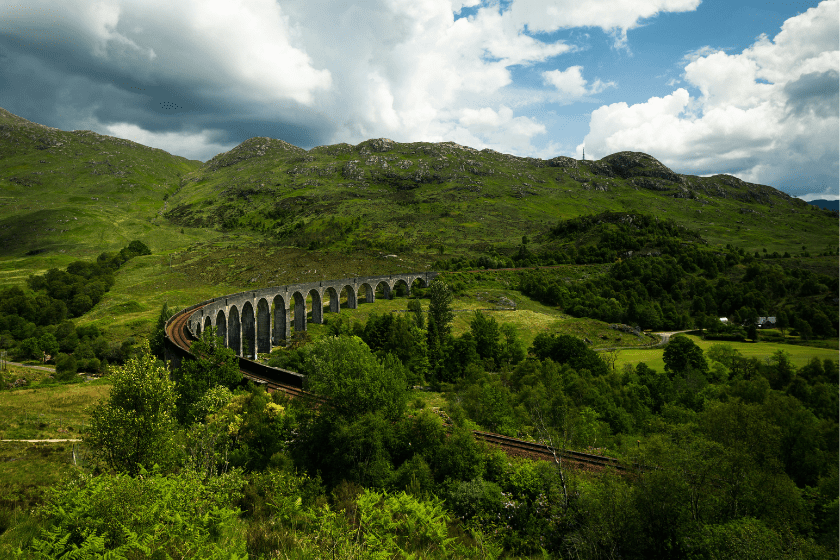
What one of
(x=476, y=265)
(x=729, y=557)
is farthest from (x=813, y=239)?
(x=729, y=557)

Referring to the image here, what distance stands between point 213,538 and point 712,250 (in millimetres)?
148899

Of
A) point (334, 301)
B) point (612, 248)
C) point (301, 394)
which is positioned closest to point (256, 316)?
point (334, 301)

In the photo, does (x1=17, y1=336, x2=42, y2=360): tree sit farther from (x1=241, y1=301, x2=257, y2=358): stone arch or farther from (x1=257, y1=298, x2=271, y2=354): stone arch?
(x1=257, y1=298, x2=271, y2=354): stone arch

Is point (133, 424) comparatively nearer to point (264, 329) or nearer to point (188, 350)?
point (188, 350)

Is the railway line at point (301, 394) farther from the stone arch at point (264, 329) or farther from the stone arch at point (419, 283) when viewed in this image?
the stone arch at point (419, 283)

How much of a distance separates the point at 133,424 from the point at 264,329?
160 feet

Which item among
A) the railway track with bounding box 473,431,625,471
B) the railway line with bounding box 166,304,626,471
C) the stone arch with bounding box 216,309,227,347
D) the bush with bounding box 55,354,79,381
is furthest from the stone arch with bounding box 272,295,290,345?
the railway track with bounding box 473,431,625,471

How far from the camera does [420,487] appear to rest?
67.4 ft

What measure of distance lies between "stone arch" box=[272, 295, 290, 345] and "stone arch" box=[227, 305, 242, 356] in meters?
8.83

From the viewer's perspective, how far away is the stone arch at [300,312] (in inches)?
2763

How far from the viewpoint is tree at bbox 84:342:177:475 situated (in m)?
16.5

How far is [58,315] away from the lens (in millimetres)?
80000

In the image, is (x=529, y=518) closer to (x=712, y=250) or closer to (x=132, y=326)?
(x=132, y=326)

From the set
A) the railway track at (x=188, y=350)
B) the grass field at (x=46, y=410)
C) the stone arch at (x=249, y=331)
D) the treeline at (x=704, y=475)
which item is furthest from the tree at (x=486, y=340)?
the grass field at (x=46, y=410)
